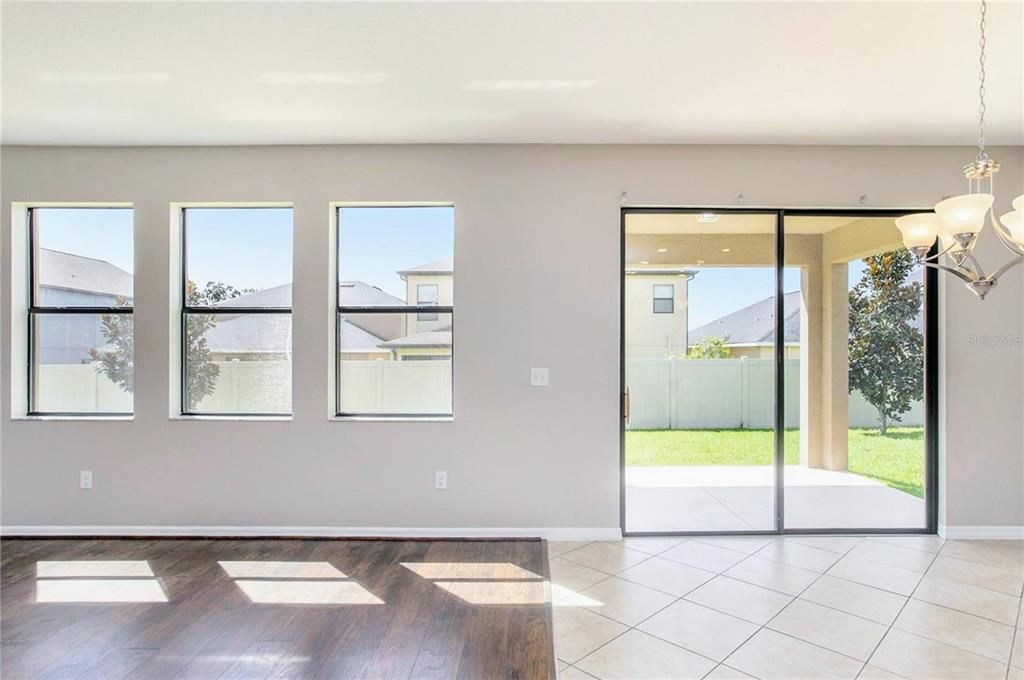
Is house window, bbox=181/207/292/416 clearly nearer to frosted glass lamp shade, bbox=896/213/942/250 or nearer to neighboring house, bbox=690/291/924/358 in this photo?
neighboring house, bbox=690/291/924/358

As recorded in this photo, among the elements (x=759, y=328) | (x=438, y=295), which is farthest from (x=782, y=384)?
(x=438, y=295)

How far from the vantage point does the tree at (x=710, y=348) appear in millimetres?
3375

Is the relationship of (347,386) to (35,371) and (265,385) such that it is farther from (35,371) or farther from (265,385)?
(35,371)

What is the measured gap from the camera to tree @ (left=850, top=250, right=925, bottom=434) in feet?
11.1

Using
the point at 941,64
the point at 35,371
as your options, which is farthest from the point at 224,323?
the point at 941,64

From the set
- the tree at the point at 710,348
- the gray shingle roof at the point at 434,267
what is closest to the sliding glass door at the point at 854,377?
the tree at the point at 710,348

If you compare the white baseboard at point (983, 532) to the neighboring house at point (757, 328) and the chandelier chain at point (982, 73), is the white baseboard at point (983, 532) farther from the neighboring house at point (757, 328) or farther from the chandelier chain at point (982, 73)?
the chandelier chain at point (982, 73)

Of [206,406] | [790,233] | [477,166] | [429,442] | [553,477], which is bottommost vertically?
[553,477]

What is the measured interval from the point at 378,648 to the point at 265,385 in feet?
6.68

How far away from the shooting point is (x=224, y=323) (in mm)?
3488

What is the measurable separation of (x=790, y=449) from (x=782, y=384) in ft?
1.52

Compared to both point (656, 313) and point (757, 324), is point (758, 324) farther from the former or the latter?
point (656, 313)

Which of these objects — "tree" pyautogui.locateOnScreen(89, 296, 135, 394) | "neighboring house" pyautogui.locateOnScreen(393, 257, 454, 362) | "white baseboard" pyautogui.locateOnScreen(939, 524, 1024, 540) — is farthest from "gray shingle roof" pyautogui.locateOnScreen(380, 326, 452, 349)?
"white baseboard" pyautogui.locateOnScreen(939, 524, 1024, 540)

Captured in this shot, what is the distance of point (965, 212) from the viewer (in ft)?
5.74
